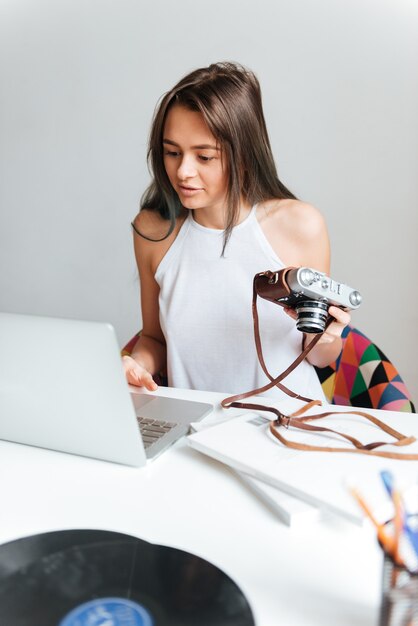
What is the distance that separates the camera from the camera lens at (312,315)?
94 cm

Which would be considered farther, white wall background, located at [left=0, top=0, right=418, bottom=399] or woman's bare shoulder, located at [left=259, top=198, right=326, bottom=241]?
white wall background, located at [left=0, top=0, right=418, bottom=399]

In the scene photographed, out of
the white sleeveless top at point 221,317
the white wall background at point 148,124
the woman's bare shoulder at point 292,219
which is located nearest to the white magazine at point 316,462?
the white sleeveless top at point 221,317

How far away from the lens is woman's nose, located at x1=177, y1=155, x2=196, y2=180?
1.21m

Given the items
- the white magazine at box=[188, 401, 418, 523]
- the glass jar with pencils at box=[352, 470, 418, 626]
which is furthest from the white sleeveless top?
the glass jar with pencils at box=[352, 470, 418, 626]

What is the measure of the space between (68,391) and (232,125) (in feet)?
2.44

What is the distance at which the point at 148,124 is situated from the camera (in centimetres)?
238

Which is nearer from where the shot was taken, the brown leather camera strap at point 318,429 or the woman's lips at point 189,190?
the brown leather camera strap at point 318,429

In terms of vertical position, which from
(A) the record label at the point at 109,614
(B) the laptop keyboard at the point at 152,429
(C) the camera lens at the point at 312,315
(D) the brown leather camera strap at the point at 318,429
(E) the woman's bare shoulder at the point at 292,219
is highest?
(E) the woman's bare shoulder at the point at 292,219

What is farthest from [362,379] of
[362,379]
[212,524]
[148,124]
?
[148,124]

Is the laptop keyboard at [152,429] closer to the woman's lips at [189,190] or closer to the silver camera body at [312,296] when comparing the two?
the silver camera body at [312,296]

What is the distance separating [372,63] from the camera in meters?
2.03

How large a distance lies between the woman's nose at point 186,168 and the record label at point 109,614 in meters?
0.92

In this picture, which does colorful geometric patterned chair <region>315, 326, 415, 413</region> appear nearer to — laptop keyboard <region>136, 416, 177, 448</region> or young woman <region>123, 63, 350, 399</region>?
young woman <region>123, 63, 350, 399</region>

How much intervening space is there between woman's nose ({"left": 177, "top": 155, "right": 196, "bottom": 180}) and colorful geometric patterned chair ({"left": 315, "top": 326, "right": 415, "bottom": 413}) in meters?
0.50
